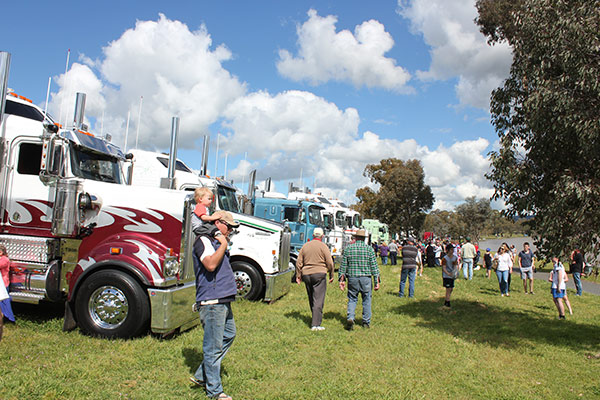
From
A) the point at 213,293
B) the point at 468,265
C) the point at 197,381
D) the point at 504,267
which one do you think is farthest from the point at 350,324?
the point at 468,265

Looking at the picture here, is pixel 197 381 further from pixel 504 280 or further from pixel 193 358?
pixel 504 280

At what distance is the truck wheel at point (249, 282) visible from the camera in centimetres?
1030

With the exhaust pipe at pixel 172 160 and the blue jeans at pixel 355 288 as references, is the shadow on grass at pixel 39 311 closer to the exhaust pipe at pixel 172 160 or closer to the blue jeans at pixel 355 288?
the exhaust pipe at pixel 172 160

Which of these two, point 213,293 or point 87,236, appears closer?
point 213,293

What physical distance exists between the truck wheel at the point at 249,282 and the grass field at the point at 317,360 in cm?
35

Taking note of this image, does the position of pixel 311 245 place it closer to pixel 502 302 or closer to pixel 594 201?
pixel 594 201

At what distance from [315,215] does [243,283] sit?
25.8 ft

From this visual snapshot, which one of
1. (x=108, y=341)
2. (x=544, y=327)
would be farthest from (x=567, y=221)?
(x=108, y=341)

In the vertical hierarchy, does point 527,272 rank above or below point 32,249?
below

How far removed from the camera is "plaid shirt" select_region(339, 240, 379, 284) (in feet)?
27.1

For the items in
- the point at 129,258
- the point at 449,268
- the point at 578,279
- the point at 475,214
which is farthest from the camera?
the point at 475,214

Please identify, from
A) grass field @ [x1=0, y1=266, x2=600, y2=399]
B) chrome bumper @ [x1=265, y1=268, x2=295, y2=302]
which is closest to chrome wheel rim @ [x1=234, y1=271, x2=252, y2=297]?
grass field @ [x1=0, y1=266, x2=600, y2=399]

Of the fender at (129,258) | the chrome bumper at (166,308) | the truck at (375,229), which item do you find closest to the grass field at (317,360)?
the chrome bumper at (166,308)

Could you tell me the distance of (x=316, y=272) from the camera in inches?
326
